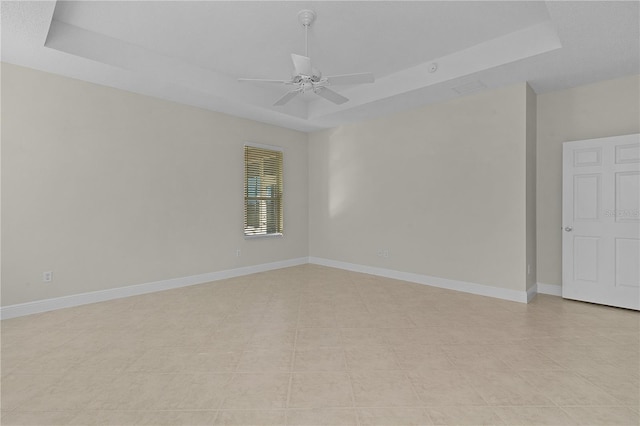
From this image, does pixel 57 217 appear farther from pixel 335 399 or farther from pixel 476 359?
pixel 476 359

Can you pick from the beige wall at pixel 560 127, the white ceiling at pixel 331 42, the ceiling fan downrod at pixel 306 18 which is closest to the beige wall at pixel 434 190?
the white ceiling at pixel 331 42

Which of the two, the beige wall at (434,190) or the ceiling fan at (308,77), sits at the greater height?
the ceiling fan at (308,77)

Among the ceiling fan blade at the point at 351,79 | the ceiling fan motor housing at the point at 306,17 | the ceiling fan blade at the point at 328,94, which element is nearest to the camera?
the ceiling fan motor housing at the point at 306,17

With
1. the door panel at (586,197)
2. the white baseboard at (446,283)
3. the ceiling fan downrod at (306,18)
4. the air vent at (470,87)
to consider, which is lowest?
the white baseboard at (446,283)

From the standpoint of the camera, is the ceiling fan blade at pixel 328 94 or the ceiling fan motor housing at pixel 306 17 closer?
the ceiling fan motor housing at pixel 306 17

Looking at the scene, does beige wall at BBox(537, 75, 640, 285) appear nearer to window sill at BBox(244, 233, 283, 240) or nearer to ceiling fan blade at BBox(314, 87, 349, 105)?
ceiling fan blade at BBox(314, 87, 349, 105)

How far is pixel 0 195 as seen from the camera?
3.46 meters

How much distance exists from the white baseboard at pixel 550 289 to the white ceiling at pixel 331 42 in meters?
2.65

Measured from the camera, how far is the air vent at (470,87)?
4.10m

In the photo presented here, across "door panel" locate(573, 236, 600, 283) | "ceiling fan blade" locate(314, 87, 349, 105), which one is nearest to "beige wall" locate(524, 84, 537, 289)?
"door panel" locate(573, 236, 600, 283)

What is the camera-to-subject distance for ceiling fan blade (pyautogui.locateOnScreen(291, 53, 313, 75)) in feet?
9.57

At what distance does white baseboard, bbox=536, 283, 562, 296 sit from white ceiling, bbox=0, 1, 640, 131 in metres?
2.65

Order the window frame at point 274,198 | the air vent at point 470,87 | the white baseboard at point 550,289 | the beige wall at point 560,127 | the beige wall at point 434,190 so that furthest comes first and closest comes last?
1. the window frame at point 274,198
2. the white baseboard at point 550,289
3. the beige wall at point 434,190
4. the air vent at point 470,87
5. the beige wall at point 560,127

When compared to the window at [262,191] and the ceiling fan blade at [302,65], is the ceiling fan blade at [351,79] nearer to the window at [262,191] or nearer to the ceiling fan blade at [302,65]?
the ceiling fan blade at [302,65]
